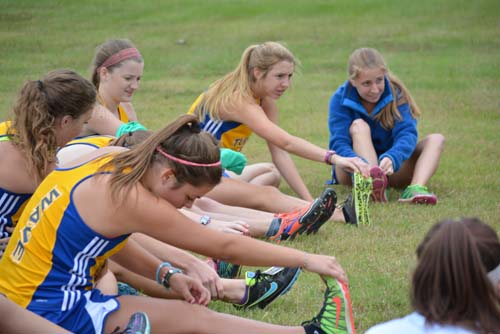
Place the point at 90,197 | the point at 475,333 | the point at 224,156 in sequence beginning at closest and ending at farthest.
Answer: the point at 475,333 < the point at 90,197 < the point at 224,156

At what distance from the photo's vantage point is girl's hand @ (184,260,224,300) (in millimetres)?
3881

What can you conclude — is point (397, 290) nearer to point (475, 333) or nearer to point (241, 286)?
point (241, 286)

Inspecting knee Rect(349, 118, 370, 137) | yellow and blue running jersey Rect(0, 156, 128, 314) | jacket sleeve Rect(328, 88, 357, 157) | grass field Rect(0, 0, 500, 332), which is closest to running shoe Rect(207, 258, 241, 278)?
grass field Rect(0, 0, 500, 332)

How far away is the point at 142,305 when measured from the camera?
3531 millimetres

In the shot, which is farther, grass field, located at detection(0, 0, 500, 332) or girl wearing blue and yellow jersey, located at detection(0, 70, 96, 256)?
grass field, located at detection(0, 0, 500, 332)

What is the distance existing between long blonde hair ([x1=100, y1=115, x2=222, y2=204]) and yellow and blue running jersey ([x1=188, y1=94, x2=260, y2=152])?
285 centimetres

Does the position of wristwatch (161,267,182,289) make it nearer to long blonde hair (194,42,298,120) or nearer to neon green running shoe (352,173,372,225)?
neon green running shoe (352,173,372,225)

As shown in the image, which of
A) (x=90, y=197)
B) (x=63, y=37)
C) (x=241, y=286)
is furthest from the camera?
(x=63, y=37)

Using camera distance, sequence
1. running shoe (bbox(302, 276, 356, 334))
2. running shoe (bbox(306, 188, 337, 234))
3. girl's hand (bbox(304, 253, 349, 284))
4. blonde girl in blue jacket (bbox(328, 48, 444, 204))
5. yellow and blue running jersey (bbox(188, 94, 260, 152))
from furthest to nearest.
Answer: blonde girl in blue jacket (bbox(328, 48, 444, 204)) < yellow and blue running jersey (bbox(188, 94, 260, 152)) < running shoe (bbox(306, 188, 337, 234)) < running shoe (bbox(302, 276, 356, 334)) < girl's hand (bbox(304, 253, 349, 284))

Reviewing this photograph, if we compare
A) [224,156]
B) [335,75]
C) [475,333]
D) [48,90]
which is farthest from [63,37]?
[475,333]

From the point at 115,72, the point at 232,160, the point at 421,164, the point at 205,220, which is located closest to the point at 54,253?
the point at 205,220

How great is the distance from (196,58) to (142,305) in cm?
1299

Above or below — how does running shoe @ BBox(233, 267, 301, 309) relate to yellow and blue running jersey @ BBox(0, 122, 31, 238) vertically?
below

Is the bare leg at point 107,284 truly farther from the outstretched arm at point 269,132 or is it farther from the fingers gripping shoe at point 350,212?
the outstretched arm at point 269,132
